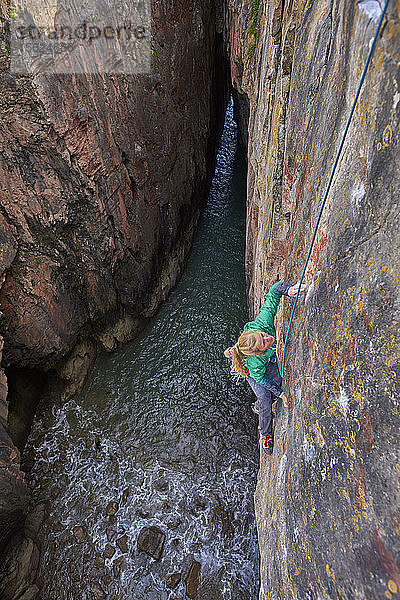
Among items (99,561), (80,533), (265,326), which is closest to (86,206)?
(265,326)

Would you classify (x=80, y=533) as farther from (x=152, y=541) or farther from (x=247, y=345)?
(x=247, y=345)

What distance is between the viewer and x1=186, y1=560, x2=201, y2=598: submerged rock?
22.2 ft

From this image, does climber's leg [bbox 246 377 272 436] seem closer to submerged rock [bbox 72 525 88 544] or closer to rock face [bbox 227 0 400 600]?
rock face [bbox 227 0 400 600]

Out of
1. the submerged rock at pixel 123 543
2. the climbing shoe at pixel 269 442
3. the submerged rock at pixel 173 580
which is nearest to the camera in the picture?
the climbing shoe at pixel 269 442

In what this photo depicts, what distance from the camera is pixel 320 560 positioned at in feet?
8.02

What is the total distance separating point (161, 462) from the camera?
8.32 meters

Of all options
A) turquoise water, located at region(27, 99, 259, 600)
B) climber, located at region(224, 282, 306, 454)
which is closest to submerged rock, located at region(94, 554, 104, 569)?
turquoise water, located at region(27, 99, 259, 600)

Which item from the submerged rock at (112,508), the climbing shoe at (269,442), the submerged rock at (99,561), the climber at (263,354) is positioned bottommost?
the submerged rock at (99,561)

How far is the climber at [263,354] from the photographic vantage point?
11.7 feet

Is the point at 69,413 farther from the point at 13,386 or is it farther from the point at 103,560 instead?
the point at 103,560

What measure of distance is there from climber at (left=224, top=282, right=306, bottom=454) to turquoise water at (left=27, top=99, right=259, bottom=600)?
170 inches

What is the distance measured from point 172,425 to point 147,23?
8.78 meters

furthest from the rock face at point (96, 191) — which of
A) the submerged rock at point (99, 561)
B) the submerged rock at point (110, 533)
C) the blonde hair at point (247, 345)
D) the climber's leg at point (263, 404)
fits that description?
the climber's leg at point (263, 404)

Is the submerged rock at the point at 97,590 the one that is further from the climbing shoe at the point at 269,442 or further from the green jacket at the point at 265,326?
the green jacket at the point at 265,326
